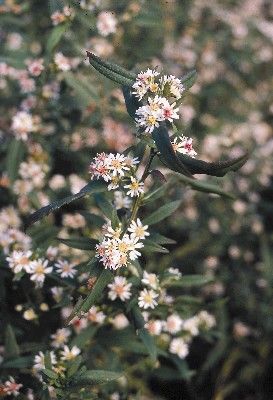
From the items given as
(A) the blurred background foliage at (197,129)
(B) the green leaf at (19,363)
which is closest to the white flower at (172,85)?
(A) the blurred background foliage at (197,129)

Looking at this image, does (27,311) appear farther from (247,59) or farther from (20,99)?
(247,59)

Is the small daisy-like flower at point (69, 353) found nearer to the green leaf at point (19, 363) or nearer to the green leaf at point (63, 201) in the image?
the green leaf at point (19, 363)

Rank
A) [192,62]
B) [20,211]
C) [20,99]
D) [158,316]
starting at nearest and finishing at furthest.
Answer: [158,316] → [20,211] → [20,99] → [192,62]

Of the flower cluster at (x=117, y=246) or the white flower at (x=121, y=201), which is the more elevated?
the white flower at (x=121, y=201)

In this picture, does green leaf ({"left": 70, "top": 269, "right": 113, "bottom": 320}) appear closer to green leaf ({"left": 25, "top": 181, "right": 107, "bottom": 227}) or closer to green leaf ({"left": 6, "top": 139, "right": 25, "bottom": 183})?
green leaf ({"left": 25, "top": 181, "right": 107, "bottom": 227})

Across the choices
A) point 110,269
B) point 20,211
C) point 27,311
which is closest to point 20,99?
point 20,211

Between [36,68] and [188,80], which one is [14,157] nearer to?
[36,68]
